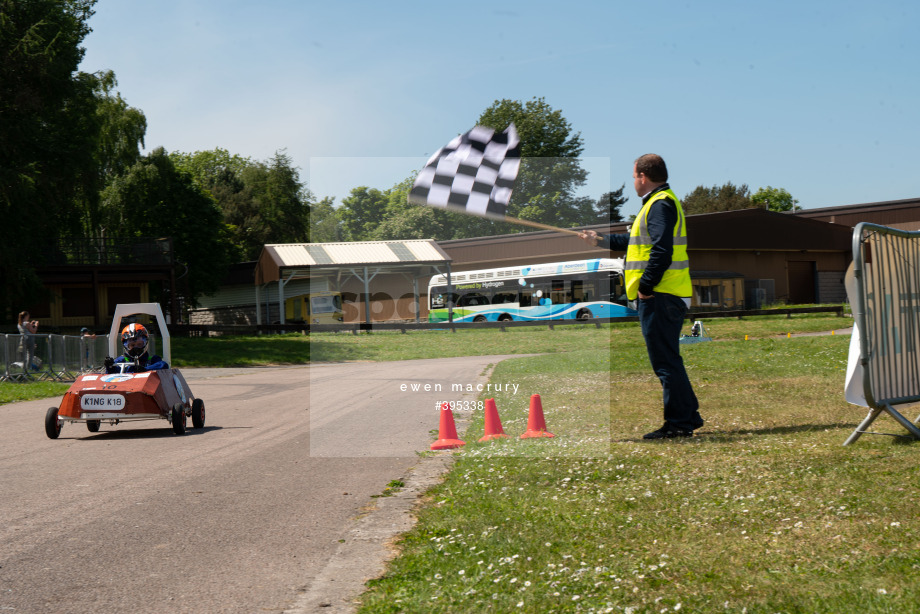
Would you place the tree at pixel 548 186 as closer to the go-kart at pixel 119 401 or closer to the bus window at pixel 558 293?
the go-kart at pixel 119 401

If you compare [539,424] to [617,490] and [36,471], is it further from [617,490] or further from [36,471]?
[36,471]

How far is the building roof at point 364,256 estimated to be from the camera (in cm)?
820

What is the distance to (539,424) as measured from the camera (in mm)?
8773

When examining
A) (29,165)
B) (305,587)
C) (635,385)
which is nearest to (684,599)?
Answer: (305,587)

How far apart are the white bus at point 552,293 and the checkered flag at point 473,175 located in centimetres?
3148

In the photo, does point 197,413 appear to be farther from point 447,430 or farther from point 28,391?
point 28,391

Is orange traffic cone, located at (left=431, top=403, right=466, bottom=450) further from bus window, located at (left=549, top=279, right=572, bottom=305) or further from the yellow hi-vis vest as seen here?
bus window, located at (left=549, top=279, right=572, bottom=305)

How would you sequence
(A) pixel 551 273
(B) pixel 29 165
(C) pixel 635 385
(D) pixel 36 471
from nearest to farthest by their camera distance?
(D) pixel 36 471, (C) pixel 635 385, (B) pixel 29 165, (A) pixel 551 273

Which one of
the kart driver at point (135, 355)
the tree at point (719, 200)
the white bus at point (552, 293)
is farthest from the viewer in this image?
the tree at point (719, 200)

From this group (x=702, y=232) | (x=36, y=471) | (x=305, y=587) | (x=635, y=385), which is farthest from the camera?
(x=702, y=232)

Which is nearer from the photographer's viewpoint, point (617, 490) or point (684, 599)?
point (684, 599)

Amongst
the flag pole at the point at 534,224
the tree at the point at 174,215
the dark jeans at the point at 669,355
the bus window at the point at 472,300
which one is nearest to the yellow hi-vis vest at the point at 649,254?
the dark jeans at the point at 669,355

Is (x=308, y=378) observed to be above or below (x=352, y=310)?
below

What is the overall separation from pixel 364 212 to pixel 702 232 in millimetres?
51207
